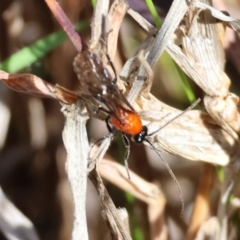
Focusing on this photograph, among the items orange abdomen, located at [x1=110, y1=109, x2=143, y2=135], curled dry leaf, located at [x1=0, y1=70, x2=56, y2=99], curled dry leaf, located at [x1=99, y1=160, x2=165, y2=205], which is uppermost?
curled dry leaf, located at [x1=0, y1=70, x2=56, y2=99]

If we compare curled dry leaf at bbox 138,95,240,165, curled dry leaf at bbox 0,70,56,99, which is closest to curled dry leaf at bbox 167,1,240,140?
curled dry leaf at bbox 138,95,240,165

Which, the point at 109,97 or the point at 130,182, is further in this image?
the point at 130,182

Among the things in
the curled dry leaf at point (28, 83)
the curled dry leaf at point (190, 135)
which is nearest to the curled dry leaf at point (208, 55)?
the curled dry leaf at point (190, 135)

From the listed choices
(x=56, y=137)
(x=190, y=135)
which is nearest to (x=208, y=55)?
(x=190, y=135)

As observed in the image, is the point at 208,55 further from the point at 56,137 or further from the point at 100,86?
the point at 56,137

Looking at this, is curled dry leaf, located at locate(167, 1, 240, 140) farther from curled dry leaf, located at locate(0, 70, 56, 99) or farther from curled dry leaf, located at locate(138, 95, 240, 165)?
curled dry leaf, located at locate(0, 70, 56, 99)

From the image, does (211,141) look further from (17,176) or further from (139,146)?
(17,176)

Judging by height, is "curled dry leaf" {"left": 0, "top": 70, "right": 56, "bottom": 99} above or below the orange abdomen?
above
